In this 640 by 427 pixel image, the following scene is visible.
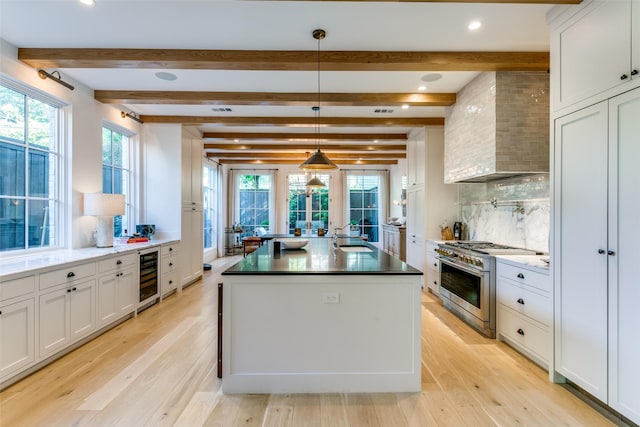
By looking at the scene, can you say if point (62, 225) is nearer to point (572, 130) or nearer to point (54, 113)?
point (54, 113)

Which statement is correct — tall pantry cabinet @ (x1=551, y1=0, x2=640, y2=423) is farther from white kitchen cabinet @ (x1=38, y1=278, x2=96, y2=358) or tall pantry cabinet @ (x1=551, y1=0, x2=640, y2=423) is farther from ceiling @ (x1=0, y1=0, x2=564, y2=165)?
white kitchen cabinet @ (x1=38, y1=278, x2=96, y2=358)

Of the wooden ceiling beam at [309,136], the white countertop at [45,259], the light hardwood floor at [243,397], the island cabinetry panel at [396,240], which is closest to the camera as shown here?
the light hardwood floor at [243,397]

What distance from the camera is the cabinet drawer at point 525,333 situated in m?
2.46

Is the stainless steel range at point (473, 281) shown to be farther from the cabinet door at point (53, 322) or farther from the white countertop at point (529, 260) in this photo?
the cabinet door at point (53, 322)

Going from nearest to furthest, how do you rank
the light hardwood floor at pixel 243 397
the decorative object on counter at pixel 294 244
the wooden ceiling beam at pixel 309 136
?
the light hardwood floor at pixel 243 397, the decorative object on counter at pixel 294 244, the wooden ceiling beam at pixel 309 136

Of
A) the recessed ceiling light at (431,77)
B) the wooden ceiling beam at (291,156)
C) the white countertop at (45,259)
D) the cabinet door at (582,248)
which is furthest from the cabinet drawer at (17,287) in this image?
the wooden ceiling beam at (291,156)

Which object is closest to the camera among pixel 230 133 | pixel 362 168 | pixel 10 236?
pixel 10 236

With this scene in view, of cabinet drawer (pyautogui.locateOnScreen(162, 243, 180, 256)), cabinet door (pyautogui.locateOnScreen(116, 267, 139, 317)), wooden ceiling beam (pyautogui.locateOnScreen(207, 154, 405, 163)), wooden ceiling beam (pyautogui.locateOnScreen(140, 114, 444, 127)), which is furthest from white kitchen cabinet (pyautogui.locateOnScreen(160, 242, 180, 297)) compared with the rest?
wooden ceiling beam (pyautogui.locateOnScreen(207, 154, 405, 163))

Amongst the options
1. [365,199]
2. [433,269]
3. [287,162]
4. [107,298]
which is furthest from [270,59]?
[365,199]

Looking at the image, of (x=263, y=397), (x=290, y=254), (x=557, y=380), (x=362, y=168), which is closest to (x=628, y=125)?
(x=557, y=380)

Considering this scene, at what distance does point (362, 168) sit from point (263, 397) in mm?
8025

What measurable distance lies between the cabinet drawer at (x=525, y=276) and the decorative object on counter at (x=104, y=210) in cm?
432

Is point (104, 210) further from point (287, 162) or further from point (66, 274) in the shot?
point (287, 162)

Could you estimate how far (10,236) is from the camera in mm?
2895
